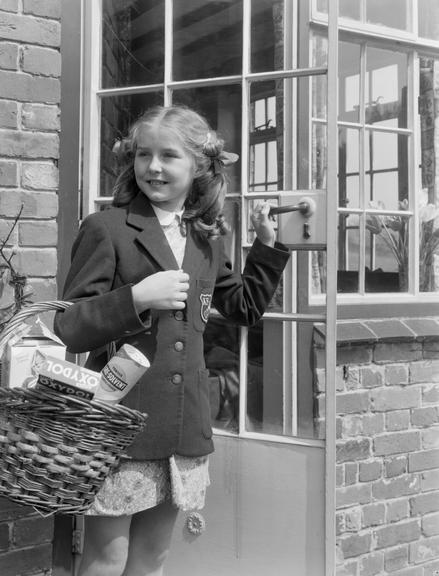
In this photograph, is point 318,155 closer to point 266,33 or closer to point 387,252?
point 266,33

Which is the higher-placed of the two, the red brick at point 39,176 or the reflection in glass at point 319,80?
the reflection in glass at point 319,80

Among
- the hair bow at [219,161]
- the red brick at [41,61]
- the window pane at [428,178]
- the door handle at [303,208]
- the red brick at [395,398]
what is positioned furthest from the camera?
the window pane at [428,178]

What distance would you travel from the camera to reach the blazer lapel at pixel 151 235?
78.6 inches

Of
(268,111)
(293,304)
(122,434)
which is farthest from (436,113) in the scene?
(122,434)

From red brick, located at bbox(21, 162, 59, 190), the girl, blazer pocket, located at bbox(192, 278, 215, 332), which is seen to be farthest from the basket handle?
red brick, located at bbox(21, 162, 59, 190)

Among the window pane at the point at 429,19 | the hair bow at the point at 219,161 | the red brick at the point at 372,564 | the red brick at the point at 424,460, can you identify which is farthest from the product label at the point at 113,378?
the window pane at the point at 429,19

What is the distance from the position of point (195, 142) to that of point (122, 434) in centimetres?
83

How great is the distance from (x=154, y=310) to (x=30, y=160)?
2.79 ft

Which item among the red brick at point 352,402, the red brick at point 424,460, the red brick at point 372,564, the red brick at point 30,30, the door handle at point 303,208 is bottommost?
the red brick at point 372,564

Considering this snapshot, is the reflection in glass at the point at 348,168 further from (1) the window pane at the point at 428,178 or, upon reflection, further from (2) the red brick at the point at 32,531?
(2) the red brick at the point at 32,531

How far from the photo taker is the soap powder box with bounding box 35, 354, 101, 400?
1.64m

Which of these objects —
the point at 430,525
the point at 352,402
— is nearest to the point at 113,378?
the point at 352,402

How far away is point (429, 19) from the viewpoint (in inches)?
135

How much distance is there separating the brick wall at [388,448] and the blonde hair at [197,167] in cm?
114
